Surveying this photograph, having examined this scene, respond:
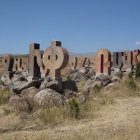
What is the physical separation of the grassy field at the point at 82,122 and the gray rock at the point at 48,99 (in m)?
0.47

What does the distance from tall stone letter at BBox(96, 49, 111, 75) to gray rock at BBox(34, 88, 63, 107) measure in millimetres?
10493

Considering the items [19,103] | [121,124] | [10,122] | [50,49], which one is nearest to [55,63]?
[50,49]

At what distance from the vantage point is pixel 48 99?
38.3ft

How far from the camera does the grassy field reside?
7.84 meters

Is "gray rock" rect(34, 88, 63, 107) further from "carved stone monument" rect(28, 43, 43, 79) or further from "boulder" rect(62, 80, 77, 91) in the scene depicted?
"carved stone monument" rect(28, 43, 43, 79)

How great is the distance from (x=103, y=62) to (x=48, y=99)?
1159 centimetres

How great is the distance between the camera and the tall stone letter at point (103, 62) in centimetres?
2220

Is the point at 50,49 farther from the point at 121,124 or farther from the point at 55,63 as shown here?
the point at 121,124

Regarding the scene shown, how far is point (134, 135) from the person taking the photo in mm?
7496

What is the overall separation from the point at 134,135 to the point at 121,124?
4.91 ft

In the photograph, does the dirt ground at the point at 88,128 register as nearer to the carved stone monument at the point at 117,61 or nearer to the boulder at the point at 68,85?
the boulder at the point at 68,85

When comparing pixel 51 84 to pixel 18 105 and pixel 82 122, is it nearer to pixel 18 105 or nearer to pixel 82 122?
pixel 18 105

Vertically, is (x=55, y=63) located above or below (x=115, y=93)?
above

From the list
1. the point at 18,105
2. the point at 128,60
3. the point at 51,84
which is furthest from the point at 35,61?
the point at 128,60
